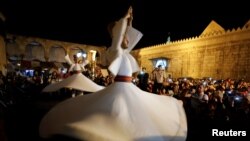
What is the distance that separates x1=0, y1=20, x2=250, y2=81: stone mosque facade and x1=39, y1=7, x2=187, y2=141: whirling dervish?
1474cm

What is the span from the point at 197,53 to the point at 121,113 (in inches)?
1095

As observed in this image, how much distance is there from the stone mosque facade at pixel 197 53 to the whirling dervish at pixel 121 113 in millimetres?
14735

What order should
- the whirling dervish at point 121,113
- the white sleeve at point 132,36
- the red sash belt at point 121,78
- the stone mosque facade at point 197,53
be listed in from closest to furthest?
the whirling dervish at point 121,113 → the red sash belt at point 121,78 → the white sleeve at point 132,36 → the stone mosque facade at point 197,53

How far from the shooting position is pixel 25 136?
17.0 ft

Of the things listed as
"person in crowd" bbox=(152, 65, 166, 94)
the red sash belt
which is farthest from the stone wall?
the red sash belt

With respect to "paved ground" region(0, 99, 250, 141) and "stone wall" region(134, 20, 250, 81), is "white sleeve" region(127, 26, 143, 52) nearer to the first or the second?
"paved ground" region(0, 99, 250, 141)

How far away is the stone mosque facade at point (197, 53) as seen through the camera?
81.8ft

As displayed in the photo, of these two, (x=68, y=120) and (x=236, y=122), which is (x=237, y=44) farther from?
(x=68, y=120)

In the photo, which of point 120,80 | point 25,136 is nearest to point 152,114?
point 120,80

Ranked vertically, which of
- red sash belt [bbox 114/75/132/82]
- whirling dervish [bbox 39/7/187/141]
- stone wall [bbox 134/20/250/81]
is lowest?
whirling dervish [bbox 39/7/187/141]

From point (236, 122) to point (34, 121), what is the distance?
5.29 meters

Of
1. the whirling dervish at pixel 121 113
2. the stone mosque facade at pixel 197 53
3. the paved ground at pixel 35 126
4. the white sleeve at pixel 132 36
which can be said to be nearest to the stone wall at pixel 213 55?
the stone mosque facade at pixel 197 53

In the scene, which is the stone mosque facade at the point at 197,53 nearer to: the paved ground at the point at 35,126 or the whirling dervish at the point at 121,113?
the paved ground at the point at 35,126

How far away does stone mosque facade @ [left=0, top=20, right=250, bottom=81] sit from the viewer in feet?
81.8
